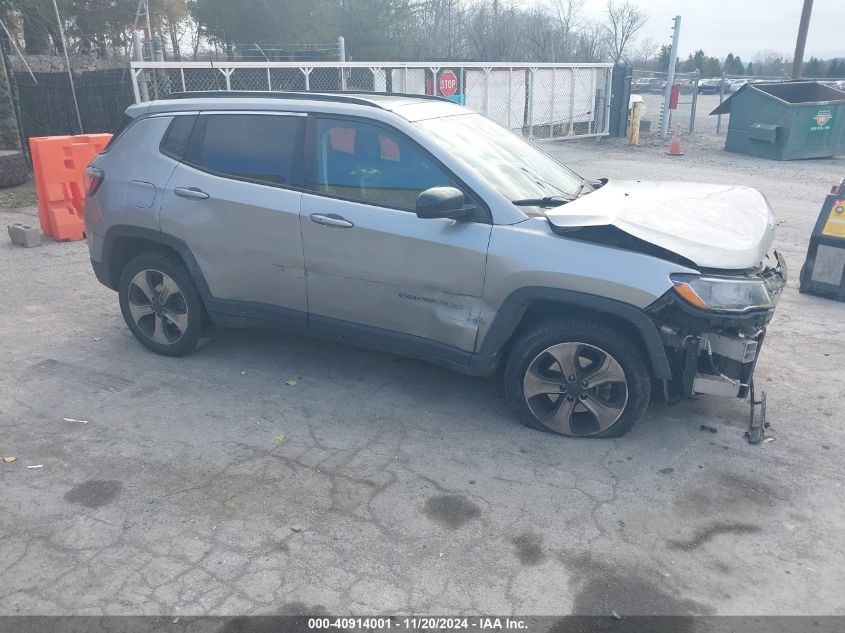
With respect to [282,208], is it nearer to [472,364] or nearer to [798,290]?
[472,364]

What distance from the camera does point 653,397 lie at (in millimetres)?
4641

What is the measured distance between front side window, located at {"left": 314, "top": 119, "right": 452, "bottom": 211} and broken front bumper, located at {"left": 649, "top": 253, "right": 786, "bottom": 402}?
1.48m

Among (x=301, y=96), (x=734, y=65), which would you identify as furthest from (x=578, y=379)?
(x=734, y=65)

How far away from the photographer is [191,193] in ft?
16.2

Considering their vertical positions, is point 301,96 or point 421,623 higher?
point 301,96

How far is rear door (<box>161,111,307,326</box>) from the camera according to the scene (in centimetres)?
471

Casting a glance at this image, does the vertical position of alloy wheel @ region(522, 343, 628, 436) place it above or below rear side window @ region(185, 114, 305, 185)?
below

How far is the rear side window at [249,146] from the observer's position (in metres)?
4.75

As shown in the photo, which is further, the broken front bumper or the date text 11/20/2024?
the broken front bumper

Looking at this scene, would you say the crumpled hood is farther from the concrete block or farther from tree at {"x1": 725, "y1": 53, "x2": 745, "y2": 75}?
tree at {"x1": 725, "y1": 53, "x2": 745, "y2": 75}

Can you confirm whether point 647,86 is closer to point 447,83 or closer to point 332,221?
point 447,83

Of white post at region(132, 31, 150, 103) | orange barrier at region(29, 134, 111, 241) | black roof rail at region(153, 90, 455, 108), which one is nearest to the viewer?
black roof rail at region(153, 90, 455, 108)

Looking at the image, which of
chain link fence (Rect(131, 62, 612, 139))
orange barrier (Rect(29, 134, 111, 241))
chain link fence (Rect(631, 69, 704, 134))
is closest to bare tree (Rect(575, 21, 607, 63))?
chain link fence (Rect(631, 69, 704, 134))

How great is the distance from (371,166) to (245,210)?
2.99 ft
